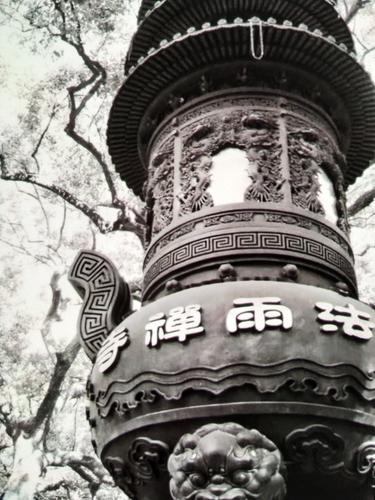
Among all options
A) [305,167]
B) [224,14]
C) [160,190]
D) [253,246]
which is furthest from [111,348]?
[224,14]

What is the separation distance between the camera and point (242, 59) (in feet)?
15.4

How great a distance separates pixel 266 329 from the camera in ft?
11.1

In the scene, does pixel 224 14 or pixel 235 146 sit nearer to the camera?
pixel 235 146

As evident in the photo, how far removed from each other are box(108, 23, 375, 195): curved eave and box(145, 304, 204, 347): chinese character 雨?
212 cm

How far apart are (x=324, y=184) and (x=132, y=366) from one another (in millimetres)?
2108

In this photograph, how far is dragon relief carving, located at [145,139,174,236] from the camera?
15.2 feet

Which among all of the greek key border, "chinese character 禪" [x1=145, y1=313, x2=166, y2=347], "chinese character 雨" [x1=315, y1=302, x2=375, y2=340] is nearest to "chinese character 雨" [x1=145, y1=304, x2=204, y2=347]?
"chinese character 禪" [x1=145, y1=313, x2=166, y2=347]

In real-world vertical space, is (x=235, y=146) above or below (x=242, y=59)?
below

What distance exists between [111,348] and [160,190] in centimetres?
149

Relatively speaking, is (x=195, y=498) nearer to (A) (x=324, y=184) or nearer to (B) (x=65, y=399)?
(A) (x=324, y=184)

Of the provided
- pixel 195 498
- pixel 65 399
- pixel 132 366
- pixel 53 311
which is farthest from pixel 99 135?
pixel 195 498

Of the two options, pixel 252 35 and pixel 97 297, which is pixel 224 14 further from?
pixel 97 297

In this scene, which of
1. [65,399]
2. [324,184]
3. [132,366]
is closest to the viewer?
[132,366]

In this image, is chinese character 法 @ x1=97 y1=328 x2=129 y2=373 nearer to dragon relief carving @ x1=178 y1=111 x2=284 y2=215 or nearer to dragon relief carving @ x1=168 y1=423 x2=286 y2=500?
dragon relief carving @ x1=168 y1=423 x2=286 y2=500
